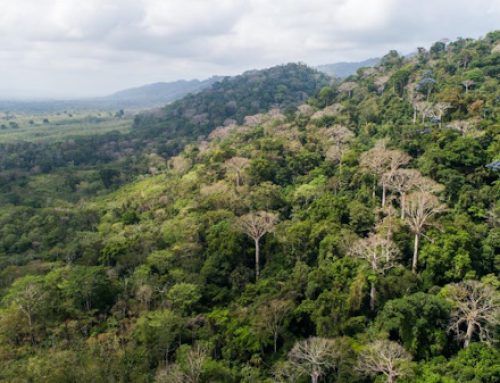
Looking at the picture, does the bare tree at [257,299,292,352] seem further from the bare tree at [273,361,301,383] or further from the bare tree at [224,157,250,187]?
the bare tree at [224,157,250,187]

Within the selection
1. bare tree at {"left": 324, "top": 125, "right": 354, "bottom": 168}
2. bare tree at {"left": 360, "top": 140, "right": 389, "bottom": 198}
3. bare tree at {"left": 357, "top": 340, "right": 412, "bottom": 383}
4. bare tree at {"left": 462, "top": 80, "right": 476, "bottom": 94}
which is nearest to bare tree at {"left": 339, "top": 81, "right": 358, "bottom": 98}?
bare tree at {"left": 462, "top": 80, "right": 476, "bottom": 94}

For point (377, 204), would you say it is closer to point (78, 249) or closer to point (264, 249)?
point (264, 249)

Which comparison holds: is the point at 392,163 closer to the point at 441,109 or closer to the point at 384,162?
the point at 384,162

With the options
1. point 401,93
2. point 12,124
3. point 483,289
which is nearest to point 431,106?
point 401,93

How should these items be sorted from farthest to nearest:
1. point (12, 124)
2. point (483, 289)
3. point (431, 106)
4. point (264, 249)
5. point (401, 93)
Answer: point (12, 124), point (401, 93), point (431, 106), point (264, 249), point (483, 289)

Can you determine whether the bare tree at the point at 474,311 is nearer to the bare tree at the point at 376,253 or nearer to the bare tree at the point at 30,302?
the bare tree at the point at 376,253

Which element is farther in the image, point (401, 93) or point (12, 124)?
point (12, 124)
